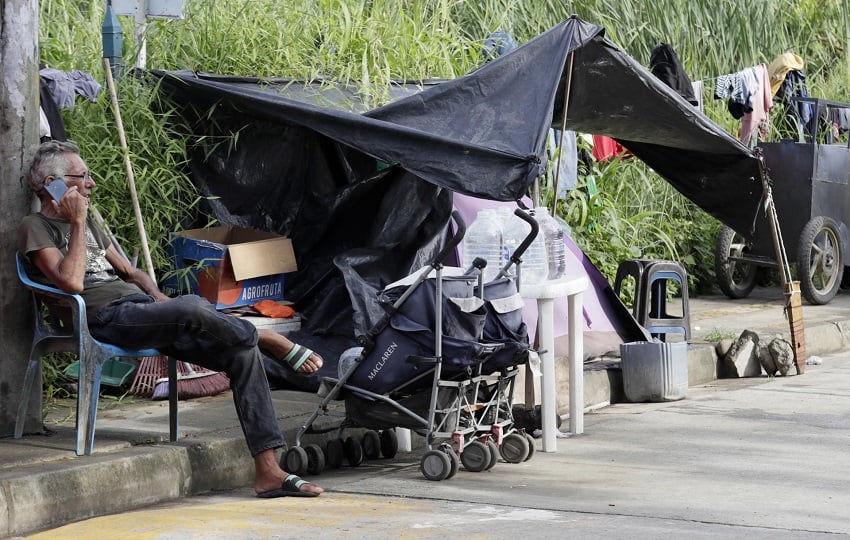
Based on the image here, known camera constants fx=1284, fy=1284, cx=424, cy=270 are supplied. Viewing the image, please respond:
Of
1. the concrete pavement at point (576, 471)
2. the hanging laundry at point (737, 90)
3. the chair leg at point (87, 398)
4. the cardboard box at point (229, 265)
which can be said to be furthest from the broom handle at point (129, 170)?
the hanging laundry at point (737, 90)

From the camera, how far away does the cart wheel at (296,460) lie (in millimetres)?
5863

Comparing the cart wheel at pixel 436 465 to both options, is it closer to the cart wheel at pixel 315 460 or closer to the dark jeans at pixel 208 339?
the cart wheel at pixel 315 460

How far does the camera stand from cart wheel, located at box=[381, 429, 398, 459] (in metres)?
6.50

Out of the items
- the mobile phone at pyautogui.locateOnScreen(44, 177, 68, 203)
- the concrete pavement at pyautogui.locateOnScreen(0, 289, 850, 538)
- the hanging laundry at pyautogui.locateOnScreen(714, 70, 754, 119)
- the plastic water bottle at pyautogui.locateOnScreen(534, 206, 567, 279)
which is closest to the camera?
the concrete pavement at pyautogui.locateOnScreen(0, 289, 850, 538)

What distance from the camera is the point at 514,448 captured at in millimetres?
6180

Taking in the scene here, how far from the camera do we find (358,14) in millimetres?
9148

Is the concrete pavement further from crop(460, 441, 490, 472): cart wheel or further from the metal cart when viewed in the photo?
the metal cart

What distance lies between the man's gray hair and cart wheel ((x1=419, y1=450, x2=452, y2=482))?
2.06 meters

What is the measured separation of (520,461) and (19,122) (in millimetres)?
2825

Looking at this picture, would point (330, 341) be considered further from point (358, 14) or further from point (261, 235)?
point (358, 14)

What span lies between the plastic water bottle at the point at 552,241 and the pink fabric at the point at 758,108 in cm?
638

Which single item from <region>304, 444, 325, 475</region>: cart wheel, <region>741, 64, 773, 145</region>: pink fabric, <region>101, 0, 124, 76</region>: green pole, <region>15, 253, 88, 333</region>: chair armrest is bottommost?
<region>304, 444, 325, 475</region>: cart wheel

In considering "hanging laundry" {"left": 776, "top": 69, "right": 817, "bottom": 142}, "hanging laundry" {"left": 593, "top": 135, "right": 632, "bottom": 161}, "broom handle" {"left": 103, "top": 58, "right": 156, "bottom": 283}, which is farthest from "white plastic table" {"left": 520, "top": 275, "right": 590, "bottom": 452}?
"hanging laundry" {"left": 776, "top": 69, "right": 817, "bottom": 142}

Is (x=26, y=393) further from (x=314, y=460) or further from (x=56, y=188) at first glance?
(x=314, y=460)
